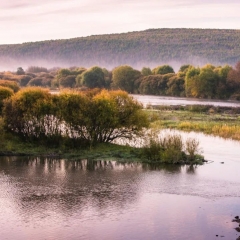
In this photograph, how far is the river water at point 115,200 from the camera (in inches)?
990

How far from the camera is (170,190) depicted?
1281 inches

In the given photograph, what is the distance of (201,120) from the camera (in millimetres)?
70812

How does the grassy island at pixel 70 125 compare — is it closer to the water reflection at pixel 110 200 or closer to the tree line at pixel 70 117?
the tree line at pixel 70 117

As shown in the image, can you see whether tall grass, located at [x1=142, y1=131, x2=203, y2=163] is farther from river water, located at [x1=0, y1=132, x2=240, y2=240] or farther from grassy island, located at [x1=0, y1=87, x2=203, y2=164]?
river water, located at [x1=0, y1=132, x2=240, y2=240]

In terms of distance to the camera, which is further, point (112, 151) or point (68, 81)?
point (68, 81)

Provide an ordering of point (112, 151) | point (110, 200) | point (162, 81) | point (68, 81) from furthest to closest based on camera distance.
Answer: point (68, 81) → point (162, 81) → point (112, 151) → point (110, 200)

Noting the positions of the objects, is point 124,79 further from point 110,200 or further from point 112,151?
point 110,200

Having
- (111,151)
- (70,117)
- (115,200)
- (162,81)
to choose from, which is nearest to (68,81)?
(162,81)

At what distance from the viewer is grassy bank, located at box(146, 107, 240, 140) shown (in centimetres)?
5741

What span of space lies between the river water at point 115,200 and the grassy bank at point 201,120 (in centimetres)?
1121

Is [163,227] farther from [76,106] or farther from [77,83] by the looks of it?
[77,83]

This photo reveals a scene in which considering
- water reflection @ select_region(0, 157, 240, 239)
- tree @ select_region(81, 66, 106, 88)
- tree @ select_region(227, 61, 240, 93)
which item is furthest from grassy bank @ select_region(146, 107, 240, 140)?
tree @ select_region(81, 66, 106, 88)

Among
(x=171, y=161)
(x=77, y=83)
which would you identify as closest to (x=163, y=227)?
(x=171, y=161)

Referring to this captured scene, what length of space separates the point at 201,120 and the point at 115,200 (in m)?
42.3
